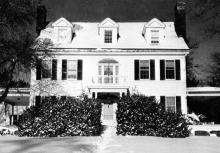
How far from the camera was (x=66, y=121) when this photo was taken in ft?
59.4

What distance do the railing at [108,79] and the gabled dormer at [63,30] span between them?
4.22m

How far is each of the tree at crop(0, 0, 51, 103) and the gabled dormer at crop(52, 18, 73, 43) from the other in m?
5.32

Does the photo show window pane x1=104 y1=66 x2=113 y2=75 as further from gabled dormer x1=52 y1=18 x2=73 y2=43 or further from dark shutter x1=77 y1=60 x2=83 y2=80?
gabled dormer x1=52 y1=18 x2=73 y2=43

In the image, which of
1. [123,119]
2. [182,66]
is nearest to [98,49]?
[182,66]

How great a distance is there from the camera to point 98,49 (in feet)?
91.2

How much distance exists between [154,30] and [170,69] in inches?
148

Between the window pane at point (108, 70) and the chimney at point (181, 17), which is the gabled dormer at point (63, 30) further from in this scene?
the chimney at point (181, 17)

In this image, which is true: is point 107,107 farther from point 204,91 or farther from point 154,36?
point 204,91

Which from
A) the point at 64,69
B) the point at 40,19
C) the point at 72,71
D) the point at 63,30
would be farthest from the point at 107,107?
the point at 40,19

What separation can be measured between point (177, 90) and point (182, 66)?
197 cm

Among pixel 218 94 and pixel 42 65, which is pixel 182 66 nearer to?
pixel 218 94

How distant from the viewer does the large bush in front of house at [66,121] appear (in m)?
18.0

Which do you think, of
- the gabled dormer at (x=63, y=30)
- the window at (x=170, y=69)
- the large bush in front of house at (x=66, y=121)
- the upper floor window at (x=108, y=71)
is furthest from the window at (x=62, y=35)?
the large bush in front of house at (x=66, y=121)

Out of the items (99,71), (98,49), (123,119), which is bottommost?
(123,119)
